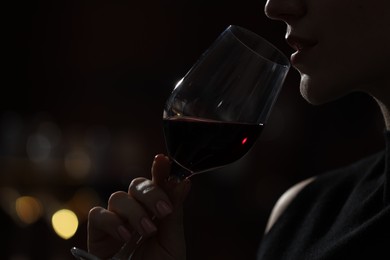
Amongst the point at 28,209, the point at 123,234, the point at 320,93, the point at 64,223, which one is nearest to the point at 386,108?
the point at 320,93

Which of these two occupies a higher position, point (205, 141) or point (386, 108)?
point (205, 141)

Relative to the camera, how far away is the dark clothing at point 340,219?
3.22 ft

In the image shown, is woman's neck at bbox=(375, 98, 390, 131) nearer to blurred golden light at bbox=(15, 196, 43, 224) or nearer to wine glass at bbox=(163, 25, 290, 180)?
wine glass at bbox=(163, 25, 290, 180)

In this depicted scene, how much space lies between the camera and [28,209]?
270cm

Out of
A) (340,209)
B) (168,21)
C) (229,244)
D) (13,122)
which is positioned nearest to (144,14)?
(168,21)

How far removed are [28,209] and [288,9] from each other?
1996 mm

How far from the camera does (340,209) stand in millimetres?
1195

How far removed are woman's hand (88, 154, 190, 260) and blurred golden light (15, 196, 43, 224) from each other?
1698 mm

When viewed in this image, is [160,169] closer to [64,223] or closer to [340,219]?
[340,219]

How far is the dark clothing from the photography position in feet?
3.22

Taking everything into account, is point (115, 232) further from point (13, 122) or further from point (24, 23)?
point (24, 23)

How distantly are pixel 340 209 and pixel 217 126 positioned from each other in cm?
41

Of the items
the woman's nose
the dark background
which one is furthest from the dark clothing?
the dark background

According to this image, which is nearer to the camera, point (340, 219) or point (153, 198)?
point (153, 198)
